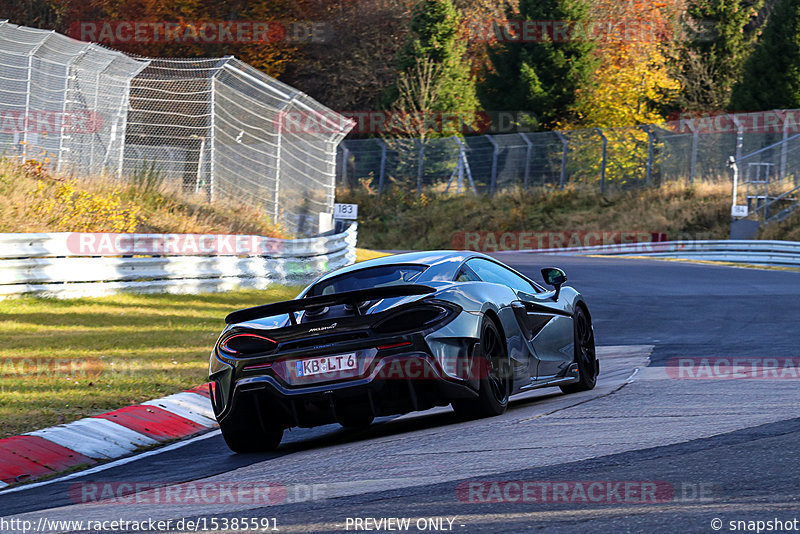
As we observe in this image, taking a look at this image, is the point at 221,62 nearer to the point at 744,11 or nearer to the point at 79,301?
the point at 79,301

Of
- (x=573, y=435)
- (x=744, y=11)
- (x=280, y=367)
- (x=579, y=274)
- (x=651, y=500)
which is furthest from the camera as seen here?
(x=744, y=11)

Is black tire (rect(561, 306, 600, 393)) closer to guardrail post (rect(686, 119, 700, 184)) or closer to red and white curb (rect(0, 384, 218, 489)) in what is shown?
red and white curb (rect(0, 384, 218, 489))

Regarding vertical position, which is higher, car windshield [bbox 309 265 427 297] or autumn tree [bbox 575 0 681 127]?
autumn tree [bbox 575 0 681 127]

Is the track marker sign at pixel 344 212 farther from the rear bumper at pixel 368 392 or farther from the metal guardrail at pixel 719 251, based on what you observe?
the rear bumper at pixel 368 392

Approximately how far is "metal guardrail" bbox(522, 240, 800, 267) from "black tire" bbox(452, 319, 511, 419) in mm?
25285

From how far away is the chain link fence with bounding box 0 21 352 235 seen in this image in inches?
802

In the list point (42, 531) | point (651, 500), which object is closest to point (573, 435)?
point (651, 500)

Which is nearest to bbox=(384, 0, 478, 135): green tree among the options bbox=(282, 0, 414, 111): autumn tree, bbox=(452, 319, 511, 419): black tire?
bbox=(282, 0, 414, 111): autumn tree

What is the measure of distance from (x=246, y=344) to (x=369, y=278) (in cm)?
129

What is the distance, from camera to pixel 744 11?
48.7 metres

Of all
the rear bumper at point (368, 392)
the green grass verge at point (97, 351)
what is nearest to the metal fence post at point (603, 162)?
the green grass verge at point (97, 351)

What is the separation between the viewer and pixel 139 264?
17.4 m

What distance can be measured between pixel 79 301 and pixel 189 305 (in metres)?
1.80

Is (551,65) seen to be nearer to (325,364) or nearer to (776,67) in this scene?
(776,67)
